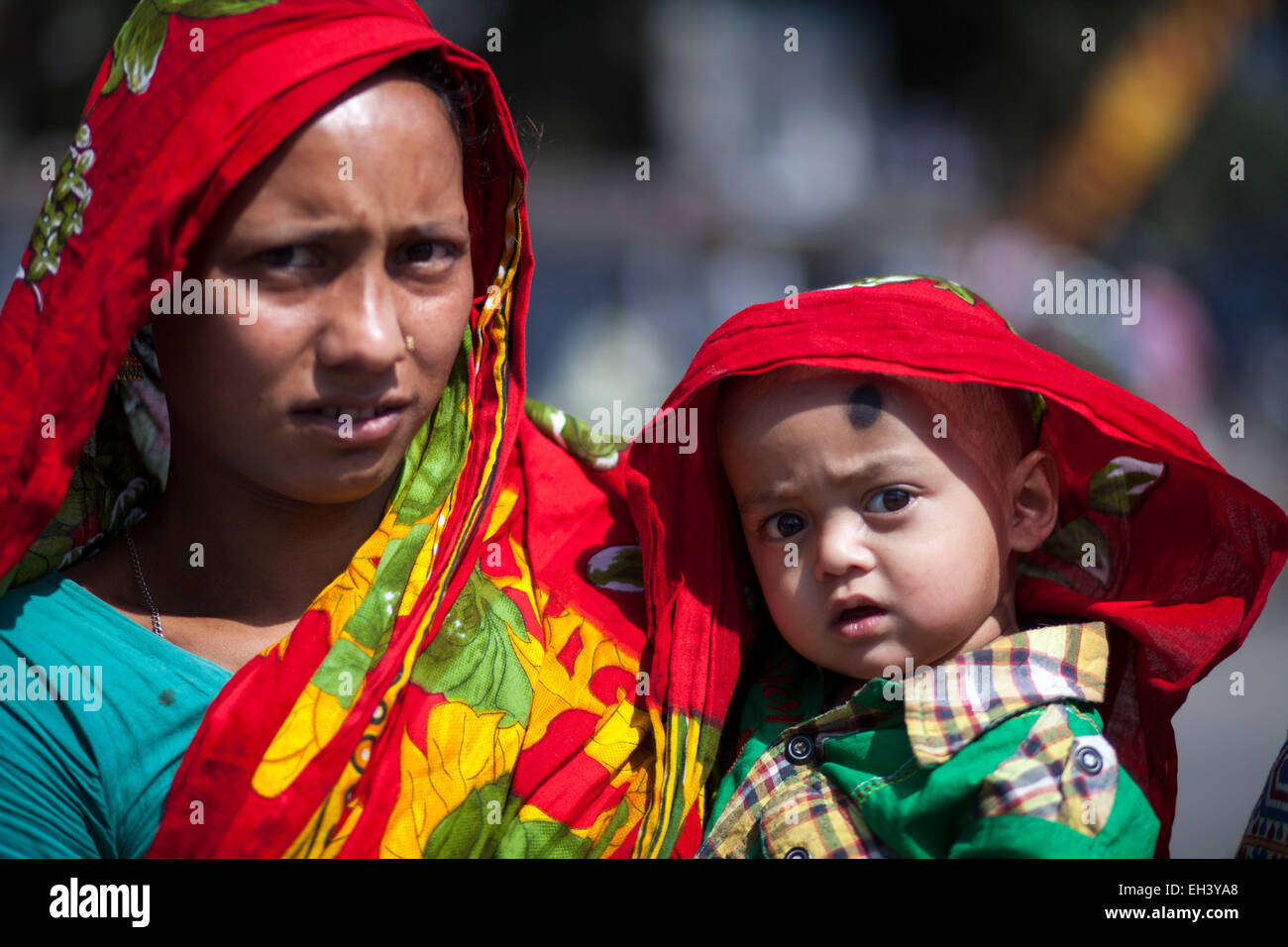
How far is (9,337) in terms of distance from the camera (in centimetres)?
190

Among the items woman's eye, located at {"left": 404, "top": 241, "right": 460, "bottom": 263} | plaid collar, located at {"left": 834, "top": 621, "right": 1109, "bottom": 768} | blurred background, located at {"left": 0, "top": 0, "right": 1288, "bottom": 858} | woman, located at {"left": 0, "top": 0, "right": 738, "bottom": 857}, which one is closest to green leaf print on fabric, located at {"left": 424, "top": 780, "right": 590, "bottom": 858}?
woman, located at {"left": 0, "top": 0, "right": 738, "bottom": 857}

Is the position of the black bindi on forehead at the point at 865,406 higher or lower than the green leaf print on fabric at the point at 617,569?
higher

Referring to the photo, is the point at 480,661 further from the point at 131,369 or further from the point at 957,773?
the point at 131,369

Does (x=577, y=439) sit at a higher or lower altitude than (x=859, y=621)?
higher

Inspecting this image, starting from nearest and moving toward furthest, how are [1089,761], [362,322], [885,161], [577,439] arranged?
[1089,761] → [362,322] → [577,439] → [885,161]

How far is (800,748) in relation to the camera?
6.46ft

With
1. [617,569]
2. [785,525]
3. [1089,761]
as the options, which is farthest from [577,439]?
[1089,761]

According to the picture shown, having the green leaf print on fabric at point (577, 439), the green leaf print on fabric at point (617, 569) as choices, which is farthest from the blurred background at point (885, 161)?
the green leaf print on fabric at point (617, 569)

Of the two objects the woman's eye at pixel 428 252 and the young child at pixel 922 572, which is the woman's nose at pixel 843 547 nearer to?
the young child at pixel 922 572

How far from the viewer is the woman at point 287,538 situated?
1779mm

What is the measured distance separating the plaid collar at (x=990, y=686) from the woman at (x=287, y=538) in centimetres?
31

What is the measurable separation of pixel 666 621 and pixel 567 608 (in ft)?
0.56

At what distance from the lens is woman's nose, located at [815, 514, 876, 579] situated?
75.8 inches

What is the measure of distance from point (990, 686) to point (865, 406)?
461mm
